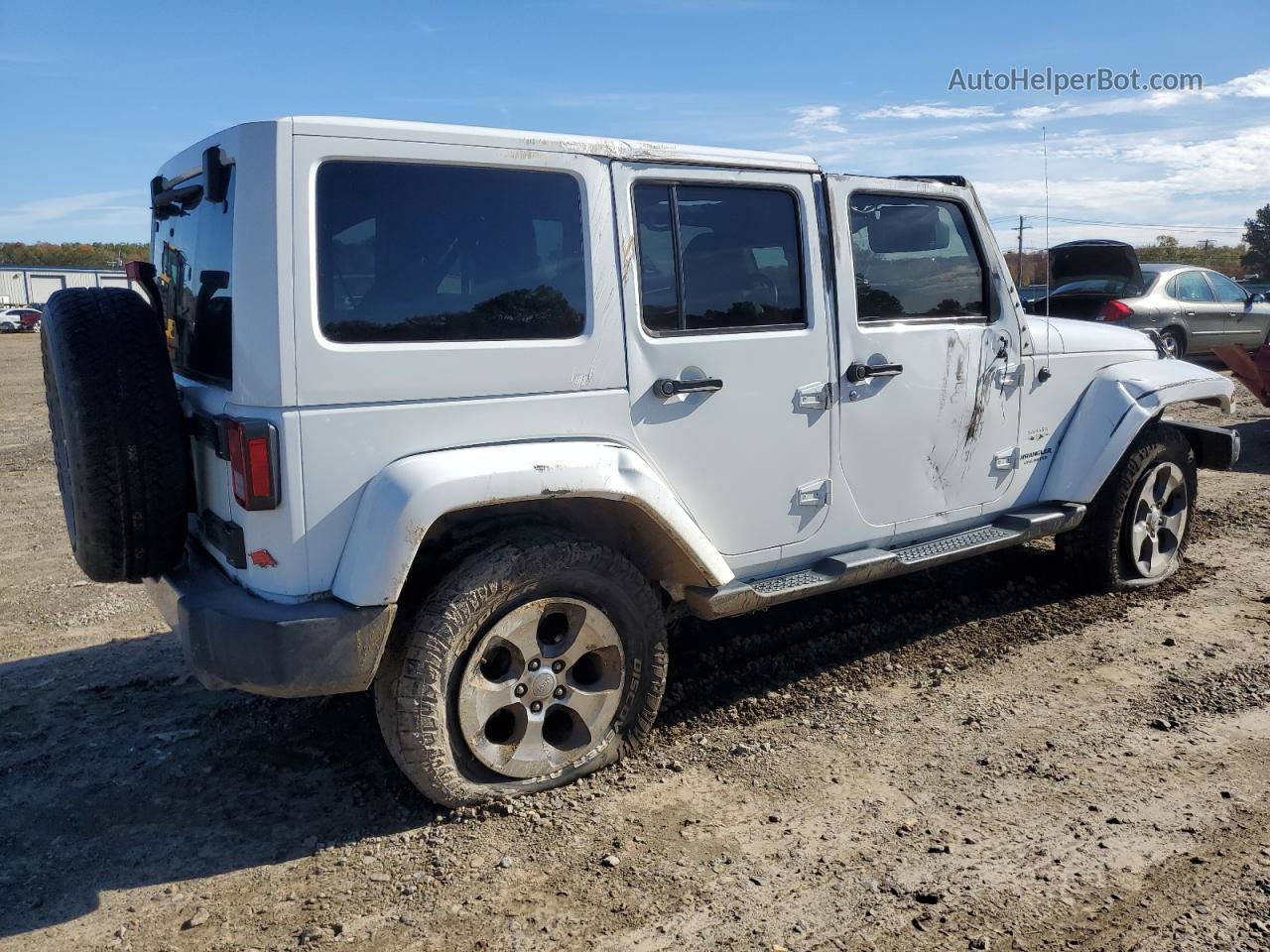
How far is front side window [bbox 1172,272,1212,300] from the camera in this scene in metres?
12.9

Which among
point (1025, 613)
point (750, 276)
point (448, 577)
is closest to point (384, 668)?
point (448, 577)

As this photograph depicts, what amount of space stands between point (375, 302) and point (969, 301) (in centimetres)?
274

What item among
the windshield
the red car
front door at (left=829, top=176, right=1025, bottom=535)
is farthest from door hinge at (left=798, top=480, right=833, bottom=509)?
the red car

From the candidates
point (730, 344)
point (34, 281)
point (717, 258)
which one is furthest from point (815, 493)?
point (34, 281)

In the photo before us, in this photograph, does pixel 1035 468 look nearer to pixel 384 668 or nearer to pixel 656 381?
pixel 656 381

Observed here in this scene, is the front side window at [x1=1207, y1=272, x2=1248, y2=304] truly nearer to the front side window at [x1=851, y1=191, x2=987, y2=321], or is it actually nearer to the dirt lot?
the dirt lot

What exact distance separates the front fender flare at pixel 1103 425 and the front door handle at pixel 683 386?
88.3 inches

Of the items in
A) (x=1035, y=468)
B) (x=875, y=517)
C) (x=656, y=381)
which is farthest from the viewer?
(x=1035, y=468)

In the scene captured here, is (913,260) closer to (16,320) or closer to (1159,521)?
(1159,521)

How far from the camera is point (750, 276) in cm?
363

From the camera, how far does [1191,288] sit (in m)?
13.2

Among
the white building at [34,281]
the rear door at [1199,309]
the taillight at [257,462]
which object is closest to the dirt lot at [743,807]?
the taillight at [257,462]

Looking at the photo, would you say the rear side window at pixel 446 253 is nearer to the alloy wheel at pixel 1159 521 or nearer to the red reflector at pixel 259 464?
the red reflector at pixel 259 464

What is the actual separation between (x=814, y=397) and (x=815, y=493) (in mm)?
375
